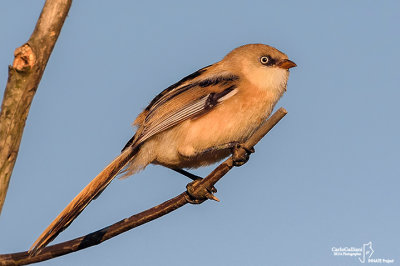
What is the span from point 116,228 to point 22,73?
1.96 meters

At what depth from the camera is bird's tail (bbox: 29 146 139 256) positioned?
18.8 feet

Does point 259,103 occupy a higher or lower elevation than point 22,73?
higher

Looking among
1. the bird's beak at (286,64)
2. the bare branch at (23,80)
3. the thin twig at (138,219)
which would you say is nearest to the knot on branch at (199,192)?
the thin twig at (138,219)

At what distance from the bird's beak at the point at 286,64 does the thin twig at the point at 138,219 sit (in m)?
2.16

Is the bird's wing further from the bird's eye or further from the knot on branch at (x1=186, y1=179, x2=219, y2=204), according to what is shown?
the knot on branch at (x1=186, y1=179, x2=219, y2=204)

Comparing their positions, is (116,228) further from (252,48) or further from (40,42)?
(252,48)

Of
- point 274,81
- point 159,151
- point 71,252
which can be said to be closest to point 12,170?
point 71,252

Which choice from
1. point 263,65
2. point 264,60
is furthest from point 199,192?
point 264,60

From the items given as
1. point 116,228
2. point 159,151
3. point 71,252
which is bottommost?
point 71,252

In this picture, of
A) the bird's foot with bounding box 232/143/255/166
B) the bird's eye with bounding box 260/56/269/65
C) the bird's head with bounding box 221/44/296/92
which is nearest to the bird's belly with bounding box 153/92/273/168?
the bird's head with bounding box 221/44/296/92

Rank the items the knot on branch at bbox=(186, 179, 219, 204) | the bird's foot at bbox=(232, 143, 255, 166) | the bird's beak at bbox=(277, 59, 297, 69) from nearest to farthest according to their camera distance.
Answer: the bird's foot at bbox=(232, 143, 255, 166)
the knot on branch at bbox=(186, 179, 219, 204)
the bird's beak at bbox=(277, 59, 297, 69)

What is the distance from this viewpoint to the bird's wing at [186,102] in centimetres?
720

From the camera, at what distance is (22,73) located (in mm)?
4465

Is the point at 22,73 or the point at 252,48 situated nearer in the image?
the point at 22,73
